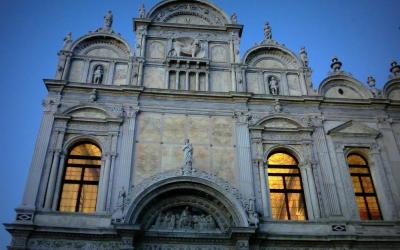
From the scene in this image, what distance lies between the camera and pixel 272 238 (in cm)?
1420

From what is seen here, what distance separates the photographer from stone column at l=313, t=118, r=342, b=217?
15.4 meters

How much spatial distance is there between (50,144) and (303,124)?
1062 cm

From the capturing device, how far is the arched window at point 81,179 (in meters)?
14.9

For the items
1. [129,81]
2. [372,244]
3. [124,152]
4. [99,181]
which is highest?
[129,81]

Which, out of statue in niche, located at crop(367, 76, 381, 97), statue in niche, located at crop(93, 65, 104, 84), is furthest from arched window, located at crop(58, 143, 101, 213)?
statue in niche, located at crop(367, 76, 381, 97)

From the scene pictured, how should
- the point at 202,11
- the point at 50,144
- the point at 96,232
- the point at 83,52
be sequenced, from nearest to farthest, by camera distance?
1. the point at 96,232
2. the point at 50,144
3. the point at 83,52
4. the point at 202,11

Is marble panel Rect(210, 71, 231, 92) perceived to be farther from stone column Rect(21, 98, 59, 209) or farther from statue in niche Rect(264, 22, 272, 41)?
stone column Rect(21, 98, 59, 209)

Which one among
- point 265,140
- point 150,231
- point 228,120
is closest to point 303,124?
point 265,140

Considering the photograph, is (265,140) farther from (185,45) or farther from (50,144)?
(50,144)

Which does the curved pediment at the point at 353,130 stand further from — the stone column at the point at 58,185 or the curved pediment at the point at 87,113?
the stone column at the point at 58,185

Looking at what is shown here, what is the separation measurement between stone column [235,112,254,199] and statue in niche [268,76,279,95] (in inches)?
84.4

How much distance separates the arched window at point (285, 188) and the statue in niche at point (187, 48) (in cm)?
622

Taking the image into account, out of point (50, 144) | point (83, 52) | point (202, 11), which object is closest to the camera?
point (50, 144)

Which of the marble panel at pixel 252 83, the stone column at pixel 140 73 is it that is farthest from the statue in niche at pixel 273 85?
the stone column at pixel 140 73
